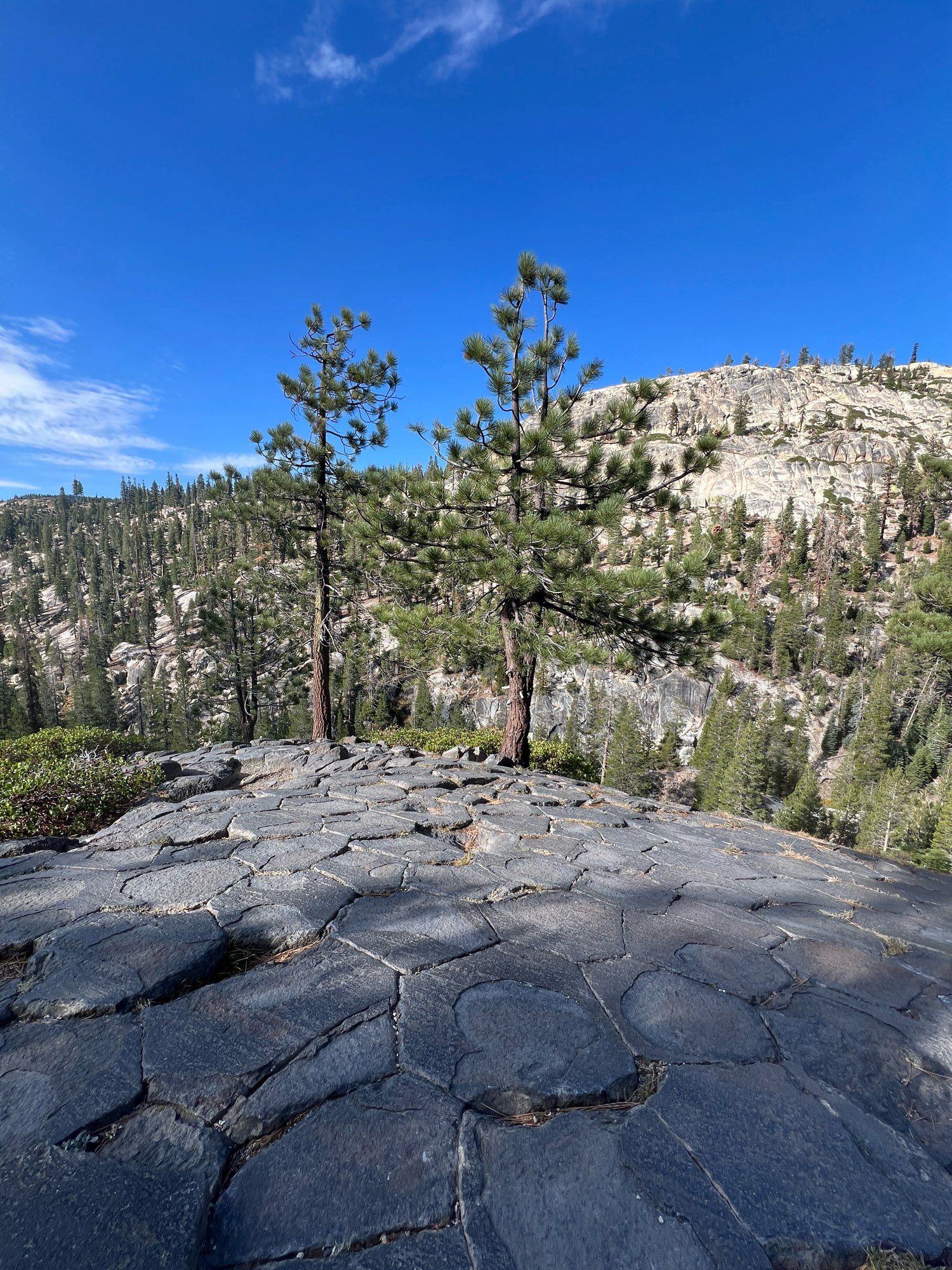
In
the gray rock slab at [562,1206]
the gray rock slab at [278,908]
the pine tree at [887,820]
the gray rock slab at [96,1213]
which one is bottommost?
the pine tree at [887,820]

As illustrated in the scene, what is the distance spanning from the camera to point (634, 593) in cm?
701

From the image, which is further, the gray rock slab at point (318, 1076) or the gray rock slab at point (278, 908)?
the gray rock slab at point (278, 908)

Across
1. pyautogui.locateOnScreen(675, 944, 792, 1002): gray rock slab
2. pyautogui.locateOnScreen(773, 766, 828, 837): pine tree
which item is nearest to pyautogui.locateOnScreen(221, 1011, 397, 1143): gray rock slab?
pyautogui.locateOnScreen(675, 944, 792, 1002): gray rock slab

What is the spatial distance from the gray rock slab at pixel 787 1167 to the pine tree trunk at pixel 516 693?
640cm

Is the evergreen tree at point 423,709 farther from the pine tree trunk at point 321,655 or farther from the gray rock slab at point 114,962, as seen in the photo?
the gray rock slab at point 114,962

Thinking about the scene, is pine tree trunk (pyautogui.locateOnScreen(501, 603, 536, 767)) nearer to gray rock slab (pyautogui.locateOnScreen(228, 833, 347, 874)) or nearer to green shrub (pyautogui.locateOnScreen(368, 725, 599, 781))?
green shrub (pyautogui.locateOnScreen(368, 725, 599, 781))

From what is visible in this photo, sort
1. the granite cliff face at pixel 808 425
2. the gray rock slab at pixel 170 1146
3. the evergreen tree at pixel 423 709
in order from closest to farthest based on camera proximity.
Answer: the gray rock slab at pixel 170 1146 → the evergreen tree at pixel 423 709 → the granite cliff face at pixel 808 425

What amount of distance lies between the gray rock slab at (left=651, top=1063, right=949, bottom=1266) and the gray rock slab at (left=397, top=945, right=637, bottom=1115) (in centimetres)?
24

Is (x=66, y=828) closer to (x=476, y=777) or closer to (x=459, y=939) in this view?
(x=476, y=777)

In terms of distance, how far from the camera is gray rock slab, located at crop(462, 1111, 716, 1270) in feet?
4.01

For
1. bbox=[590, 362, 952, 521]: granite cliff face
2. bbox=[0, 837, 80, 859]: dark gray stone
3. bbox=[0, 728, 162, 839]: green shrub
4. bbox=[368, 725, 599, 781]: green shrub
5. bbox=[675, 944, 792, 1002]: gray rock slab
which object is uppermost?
bbox=[590, 362, 952, 521]: granite cliff face

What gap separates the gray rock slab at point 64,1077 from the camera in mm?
1455

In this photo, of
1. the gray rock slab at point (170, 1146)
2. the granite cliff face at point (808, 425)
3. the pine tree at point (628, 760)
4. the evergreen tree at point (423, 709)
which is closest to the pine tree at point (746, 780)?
the pine tree at point (628, 760)

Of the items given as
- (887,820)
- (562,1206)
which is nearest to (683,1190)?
(562,1206)
